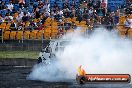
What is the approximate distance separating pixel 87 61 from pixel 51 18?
1078 centimetres

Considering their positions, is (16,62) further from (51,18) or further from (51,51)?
(51,51)

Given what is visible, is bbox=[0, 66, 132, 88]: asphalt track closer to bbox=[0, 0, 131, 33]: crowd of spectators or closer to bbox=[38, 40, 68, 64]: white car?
bbox=[38, 40, 68, 64]: white car

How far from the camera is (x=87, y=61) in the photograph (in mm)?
16516

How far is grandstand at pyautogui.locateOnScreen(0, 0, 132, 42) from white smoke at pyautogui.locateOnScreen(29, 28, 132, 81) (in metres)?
6.01

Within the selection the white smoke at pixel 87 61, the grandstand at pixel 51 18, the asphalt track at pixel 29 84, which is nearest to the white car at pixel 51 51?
the white smoke at pixel 87 61

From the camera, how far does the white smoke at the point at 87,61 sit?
Result: 642 inches

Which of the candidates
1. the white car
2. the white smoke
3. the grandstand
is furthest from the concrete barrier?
the white car

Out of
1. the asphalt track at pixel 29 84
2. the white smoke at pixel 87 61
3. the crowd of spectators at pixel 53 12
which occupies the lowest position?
the asphalt track at pixel 29 84

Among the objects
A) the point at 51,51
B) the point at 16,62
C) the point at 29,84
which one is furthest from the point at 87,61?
the point at 16,62

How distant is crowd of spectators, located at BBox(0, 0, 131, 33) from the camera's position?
2583cm

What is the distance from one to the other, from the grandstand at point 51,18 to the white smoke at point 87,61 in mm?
6007

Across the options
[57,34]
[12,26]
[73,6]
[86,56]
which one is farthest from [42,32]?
[86,56]

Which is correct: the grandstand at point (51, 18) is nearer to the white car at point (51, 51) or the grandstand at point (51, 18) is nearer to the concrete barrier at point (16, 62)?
the concrete barrier at point (16, 62)

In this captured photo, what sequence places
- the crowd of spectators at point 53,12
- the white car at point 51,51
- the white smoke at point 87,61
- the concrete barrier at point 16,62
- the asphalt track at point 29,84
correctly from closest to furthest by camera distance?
the asphalt track at point 29,84 < the white smoke at point 87,61 < the white car at point 51,51 < the concrete barrier at point 16,62 < the crowd of spectators at point 53,12
